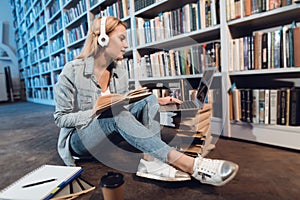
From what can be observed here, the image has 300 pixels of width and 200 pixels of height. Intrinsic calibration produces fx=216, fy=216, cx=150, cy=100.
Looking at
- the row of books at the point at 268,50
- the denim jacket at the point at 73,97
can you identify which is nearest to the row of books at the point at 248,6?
the row of books at the point at 268,50

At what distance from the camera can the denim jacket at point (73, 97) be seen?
0.90 m

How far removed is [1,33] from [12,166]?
604 cm

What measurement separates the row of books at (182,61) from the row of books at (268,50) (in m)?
0.14

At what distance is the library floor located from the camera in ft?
2.51

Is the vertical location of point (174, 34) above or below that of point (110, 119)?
above

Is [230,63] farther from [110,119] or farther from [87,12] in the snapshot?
[87,12]

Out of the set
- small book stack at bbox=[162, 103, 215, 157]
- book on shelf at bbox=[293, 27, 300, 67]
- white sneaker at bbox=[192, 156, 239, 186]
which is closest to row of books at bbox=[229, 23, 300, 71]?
book on shelf at bbox=[293, 27, 300, 67]

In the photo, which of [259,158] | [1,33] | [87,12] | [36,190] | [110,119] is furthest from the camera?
[1,33]

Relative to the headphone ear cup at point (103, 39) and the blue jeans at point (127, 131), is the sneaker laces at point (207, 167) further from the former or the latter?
the headphone ear cup at point (103, 39)

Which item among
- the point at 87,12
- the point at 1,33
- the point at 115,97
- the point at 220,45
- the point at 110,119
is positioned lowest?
the point at 110,119

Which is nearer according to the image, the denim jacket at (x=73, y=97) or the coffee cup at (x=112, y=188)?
the coffee cup at (x=112, y=188)

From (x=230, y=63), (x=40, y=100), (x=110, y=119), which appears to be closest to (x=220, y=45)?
(x=230, y=63)

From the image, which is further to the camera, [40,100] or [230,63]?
[40,100]

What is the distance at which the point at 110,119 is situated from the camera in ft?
2.92
